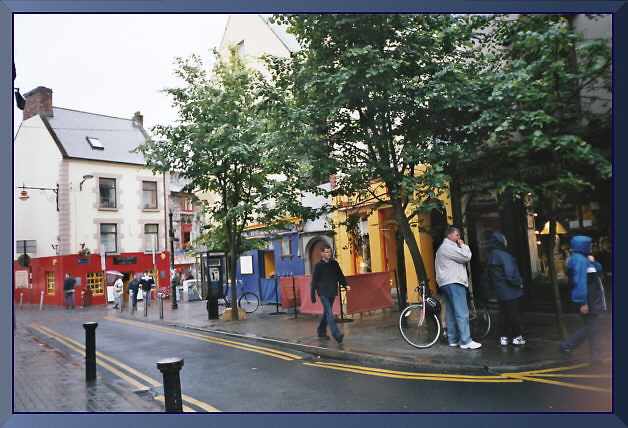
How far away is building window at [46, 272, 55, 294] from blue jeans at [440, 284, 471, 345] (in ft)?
20.5

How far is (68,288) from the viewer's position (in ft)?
29.0

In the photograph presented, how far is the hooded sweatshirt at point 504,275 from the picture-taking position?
744cm

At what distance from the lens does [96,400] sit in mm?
A: 5859

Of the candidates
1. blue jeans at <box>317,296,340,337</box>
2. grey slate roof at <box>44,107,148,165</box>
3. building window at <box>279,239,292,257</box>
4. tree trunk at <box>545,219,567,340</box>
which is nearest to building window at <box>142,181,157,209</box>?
grey slate roof at <box>44,107,148,165</box>

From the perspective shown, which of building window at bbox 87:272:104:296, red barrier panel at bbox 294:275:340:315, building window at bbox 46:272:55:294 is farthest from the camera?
red barrier panel at bbox 294:275:340:315

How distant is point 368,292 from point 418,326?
3890 millimetres

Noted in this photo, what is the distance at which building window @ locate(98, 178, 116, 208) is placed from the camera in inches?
350

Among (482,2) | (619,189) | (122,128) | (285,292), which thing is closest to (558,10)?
(482,2)

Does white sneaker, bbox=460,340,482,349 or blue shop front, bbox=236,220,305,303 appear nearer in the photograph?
white sneaker, bbox=460,340,482,349

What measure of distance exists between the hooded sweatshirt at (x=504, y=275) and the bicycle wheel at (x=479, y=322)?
77cm

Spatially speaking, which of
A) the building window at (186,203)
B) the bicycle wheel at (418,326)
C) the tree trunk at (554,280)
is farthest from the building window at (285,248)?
the tree trunk at (554,280)

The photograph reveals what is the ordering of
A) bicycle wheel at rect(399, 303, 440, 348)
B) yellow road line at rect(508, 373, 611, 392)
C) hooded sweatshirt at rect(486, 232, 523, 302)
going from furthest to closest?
bicycle wheel at rect(399, 303, 440, 348) < hooded sweatshirt at rect(486, 232, 523, 302) < yellow road line at rect(508, 373, 611, 392)

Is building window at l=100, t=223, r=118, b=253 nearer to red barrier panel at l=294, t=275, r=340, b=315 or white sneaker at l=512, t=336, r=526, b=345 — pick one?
red barrier panel at l=294, t=275, r=340, b=315

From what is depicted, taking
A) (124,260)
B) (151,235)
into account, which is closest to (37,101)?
(124,260)
